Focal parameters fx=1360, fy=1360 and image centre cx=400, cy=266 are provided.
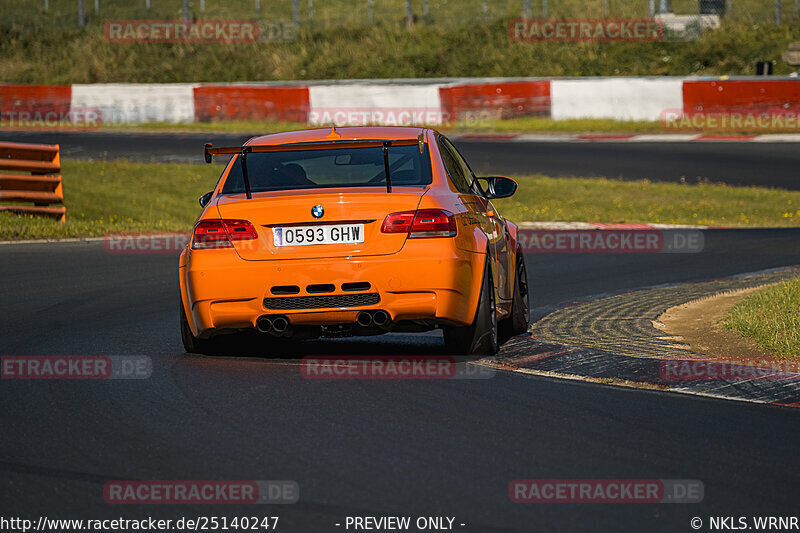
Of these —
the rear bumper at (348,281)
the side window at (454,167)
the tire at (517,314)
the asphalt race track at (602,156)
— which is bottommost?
the asphalt race track at (602,156)

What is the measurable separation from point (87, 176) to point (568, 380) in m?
18.8

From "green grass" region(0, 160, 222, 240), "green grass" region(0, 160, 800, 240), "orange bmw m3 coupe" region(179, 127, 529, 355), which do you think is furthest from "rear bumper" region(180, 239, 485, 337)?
"green grass" region(0, 160, 800, 240)

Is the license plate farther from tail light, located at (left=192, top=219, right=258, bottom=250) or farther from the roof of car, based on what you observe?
the roof of car

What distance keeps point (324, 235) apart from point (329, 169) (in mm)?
766

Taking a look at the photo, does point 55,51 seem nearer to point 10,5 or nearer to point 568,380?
point 10,5

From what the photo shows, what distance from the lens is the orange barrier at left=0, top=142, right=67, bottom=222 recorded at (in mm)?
19250

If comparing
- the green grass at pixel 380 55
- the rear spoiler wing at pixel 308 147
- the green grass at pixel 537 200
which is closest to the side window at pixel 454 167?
the rear spoiler wing at pixel 308 147

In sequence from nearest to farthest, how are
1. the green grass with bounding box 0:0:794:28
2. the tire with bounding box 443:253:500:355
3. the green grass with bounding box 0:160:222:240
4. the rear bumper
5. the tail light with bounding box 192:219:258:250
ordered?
the rear bumper
the tail light with bounding box 192:219:258:250
the tire with bounding box 443:253:500:355
the green grass with bounding box 0:160:222:240
the green grass with bounding box 0:0:794:28

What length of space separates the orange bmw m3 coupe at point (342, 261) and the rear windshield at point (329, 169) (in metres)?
0.02

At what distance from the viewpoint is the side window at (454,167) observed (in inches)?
348

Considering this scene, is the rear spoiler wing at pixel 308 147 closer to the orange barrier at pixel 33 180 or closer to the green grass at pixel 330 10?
the orange barrier at pixel 33 180

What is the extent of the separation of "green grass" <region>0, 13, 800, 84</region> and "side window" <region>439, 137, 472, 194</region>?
106ft

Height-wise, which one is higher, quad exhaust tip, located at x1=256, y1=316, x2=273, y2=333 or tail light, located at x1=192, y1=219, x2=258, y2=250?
tail light, located at x1=192, y1=219, x2=258, y2=250

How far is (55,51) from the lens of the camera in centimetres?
5316
